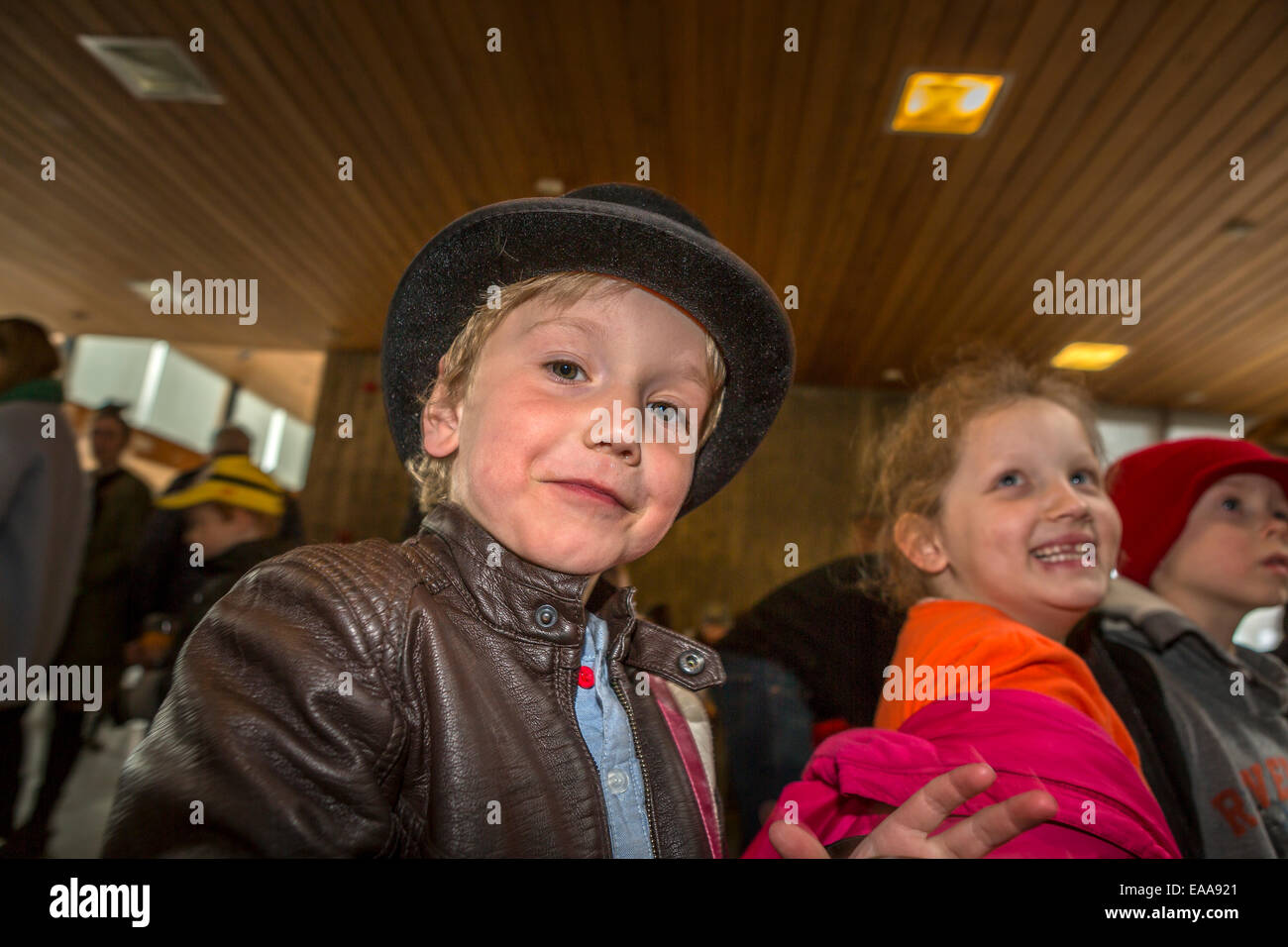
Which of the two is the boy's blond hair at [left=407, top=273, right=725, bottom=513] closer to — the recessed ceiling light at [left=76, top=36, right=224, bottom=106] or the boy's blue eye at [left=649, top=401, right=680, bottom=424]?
the boy's blue eye at [left=649, top=401, right=680, bottom=424]

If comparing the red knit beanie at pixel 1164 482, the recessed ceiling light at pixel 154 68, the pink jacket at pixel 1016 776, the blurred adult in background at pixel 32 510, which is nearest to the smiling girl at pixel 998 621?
the pink jacket at pixel 1016 776

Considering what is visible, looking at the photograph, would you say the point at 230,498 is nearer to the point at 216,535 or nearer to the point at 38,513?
the point at 216,535

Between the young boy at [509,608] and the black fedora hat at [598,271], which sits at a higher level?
the black fedora hat at [598,271]

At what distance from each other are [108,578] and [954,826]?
729 millimetres

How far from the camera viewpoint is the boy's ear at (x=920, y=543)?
734mm

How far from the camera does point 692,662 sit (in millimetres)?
563

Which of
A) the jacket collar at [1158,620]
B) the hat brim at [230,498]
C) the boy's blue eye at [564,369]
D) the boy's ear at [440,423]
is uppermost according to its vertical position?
the boy's blue eye at [564,369]

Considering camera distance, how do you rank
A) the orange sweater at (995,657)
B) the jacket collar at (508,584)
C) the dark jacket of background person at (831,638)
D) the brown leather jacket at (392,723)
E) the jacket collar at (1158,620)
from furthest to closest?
the jacket collar at (1158,620) < the dark jacket of background person at (831,638) < the orange sweater at (995,657) < the jacket collar at (508,584) < the brown leather jacket at (392,723)

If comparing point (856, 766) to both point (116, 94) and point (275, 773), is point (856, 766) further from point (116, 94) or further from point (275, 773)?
point (116, 94)

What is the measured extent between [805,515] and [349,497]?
410 millimetres

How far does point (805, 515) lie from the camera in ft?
2.16

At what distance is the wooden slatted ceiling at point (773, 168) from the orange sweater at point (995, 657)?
0.25 metres

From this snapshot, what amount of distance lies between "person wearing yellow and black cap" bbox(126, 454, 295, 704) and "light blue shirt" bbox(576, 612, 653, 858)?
25cm

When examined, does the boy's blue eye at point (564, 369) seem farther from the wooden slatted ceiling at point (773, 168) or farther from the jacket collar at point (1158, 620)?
the jacket collar at point (1158, 620)
